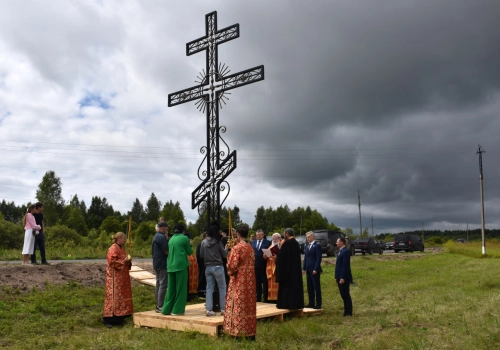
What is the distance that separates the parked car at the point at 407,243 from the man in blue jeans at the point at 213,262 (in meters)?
32.0

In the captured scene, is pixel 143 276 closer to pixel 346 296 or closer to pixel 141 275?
pixel 141 275

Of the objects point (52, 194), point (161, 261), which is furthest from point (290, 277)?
point (52, 194)

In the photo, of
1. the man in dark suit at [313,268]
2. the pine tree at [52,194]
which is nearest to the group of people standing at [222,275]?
the man in dark suit at [313,268]

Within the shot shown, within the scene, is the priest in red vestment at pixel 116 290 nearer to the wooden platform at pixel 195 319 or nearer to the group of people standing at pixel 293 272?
the wooden platform at pixel 195 319

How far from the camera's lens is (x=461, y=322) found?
31.1ft

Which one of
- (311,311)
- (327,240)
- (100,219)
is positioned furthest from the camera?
(100,219)

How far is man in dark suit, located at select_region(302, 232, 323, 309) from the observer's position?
452 inches

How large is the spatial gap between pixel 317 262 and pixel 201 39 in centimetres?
598

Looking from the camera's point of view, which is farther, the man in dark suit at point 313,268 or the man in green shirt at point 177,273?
the man in dark suit at point 313,268

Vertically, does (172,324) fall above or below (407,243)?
below

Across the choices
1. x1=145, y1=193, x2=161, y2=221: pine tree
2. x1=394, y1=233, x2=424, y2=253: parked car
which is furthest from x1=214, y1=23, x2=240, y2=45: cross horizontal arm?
x1=145, y1=193, x2=161, y2=221: pine tree

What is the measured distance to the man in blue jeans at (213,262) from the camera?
9578 mm

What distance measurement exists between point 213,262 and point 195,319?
115 centimetres

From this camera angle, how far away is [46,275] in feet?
42.1
